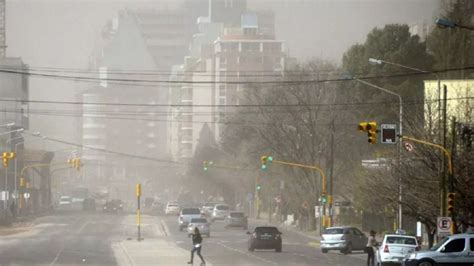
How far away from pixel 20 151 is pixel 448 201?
11310cm

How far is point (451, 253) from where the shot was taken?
4834 cm

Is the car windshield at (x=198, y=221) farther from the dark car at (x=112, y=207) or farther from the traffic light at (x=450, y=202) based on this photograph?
the dark car at (x=112, y=207)

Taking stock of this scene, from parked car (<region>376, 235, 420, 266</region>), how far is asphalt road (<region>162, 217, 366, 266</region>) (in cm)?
229

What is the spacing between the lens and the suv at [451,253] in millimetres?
47875

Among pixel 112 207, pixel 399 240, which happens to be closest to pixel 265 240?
pixel 399 240

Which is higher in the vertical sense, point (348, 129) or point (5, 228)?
point (348, 129)

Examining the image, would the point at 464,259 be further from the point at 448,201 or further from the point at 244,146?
the point at 244,146

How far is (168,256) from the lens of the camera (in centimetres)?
6284

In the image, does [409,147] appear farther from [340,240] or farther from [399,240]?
[399,240]

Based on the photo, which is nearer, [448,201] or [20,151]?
[448,201]

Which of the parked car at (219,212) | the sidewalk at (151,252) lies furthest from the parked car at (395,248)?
the parked car at (219,212)

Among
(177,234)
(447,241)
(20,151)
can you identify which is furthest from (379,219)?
(20,151)

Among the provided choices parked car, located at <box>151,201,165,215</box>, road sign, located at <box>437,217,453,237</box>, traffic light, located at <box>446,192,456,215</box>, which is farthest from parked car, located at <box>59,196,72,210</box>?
road sign, located at <box>437,217,453,237</box>

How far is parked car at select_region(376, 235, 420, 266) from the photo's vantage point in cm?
5609
